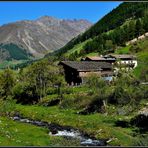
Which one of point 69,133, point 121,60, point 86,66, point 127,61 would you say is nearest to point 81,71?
point 86,66

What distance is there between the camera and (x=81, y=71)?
129125 mm

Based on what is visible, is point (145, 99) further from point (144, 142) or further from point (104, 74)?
point (104, 74)

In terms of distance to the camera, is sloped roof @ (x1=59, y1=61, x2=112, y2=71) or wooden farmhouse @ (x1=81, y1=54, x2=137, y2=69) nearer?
sloped roof @ (x1=59, y1=61, x2=112, y2=71)

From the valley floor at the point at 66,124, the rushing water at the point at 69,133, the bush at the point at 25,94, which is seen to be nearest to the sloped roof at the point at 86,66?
the bush at the point at 25,94

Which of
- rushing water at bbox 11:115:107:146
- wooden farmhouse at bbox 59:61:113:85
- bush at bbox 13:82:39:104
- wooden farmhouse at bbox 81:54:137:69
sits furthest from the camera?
wooden farmhouse at bbox 81:54:137:69

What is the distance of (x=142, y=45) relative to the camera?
179750 mm

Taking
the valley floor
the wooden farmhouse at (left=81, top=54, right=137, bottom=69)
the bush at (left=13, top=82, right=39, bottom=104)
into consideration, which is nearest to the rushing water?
the valley floor

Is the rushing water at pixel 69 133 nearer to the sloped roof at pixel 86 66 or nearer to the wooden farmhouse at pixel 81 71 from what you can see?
the wooden farmhouse at pixel 81 71

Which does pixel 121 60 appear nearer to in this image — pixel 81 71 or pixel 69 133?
pixel 81 71

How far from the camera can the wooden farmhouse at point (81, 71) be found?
129250 millimetres

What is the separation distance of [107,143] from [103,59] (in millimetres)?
104337

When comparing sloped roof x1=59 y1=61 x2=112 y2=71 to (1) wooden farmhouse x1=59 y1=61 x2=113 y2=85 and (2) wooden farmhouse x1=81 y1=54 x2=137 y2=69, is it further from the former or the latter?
(2) wooden farmhouse x1=81 y1=54 x2=137 y2=69

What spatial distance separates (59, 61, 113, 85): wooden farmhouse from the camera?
5089 inches

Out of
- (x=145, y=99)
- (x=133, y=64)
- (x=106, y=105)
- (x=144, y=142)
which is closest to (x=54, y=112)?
(x=106, y=105)
